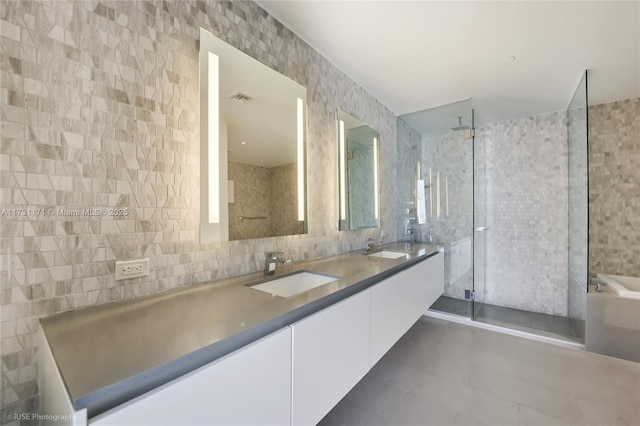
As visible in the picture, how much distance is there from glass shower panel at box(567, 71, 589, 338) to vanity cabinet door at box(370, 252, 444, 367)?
1.45m

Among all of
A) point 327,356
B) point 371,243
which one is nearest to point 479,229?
point 371,243

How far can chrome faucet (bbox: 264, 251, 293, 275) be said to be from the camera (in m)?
1.61

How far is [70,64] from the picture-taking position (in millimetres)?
975

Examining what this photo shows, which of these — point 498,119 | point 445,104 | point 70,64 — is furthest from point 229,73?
point 498,119

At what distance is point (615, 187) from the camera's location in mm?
2939

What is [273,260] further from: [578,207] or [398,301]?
[578,207]

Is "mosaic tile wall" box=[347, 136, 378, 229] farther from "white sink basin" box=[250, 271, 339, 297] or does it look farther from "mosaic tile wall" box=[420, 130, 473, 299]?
"mosaic tile wall" box=[420, 130, 473, 299]

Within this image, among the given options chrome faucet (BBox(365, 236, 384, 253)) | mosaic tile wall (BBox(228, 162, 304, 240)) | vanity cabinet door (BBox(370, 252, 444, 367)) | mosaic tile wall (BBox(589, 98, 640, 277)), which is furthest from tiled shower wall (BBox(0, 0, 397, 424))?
mosaic tile wall (BBox(589, 98, 640, 277))

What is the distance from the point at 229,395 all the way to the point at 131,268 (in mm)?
676

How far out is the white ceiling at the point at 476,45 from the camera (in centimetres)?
168

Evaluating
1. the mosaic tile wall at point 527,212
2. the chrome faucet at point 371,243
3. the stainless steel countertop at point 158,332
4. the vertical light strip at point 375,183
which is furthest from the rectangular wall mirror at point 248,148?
the mosaic tile wall at point 527,212

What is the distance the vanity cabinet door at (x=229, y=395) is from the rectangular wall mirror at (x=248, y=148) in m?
0.70

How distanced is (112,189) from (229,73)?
2.79 feet

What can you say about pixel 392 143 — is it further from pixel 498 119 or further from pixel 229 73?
pixel 229 73
